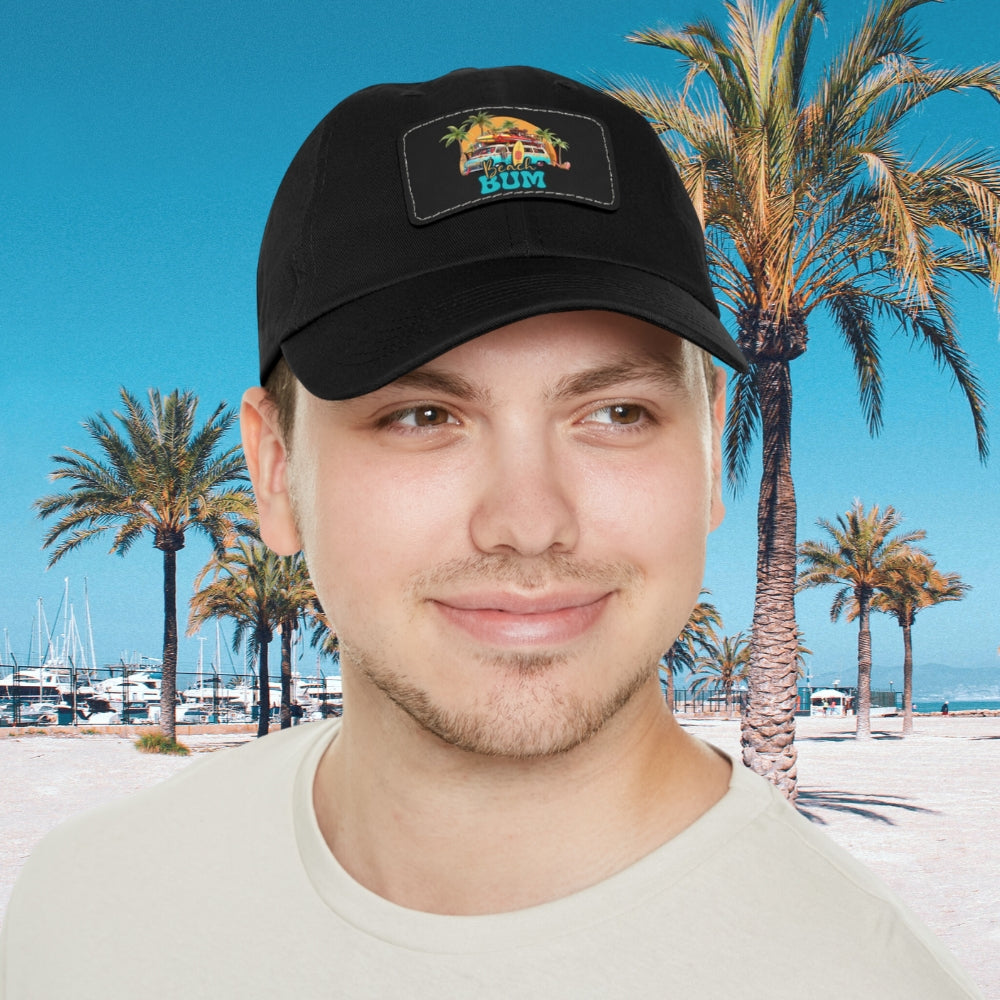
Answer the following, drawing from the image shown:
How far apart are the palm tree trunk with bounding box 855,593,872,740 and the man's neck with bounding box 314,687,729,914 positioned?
1477 inches

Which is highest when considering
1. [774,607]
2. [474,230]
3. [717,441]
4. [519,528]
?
[474,230]

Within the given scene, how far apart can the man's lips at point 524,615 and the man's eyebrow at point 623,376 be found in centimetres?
32

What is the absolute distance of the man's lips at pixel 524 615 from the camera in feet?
5.22

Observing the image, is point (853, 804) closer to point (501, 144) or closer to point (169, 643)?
point (169, 643)

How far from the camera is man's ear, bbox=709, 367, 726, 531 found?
2.15m

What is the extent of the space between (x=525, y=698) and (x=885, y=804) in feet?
70.3

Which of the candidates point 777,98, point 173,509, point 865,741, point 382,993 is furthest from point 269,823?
point 865,741

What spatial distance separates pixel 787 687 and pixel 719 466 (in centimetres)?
1292

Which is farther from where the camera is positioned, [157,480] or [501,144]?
[157,480]

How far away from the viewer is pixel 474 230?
1676 mm

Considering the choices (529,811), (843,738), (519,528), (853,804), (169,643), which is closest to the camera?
(519,528)

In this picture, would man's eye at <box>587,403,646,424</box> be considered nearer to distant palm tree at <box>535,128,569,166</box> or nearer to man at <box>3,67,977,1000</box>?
man at <box>3,67,977,1000</box>

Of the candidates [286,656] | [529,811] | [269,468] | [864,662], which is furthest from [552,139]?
[864,662]

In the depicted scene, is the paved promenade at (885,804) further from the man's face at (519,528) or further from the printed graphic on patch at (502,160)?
the printed graphic on patch at (502,160)
